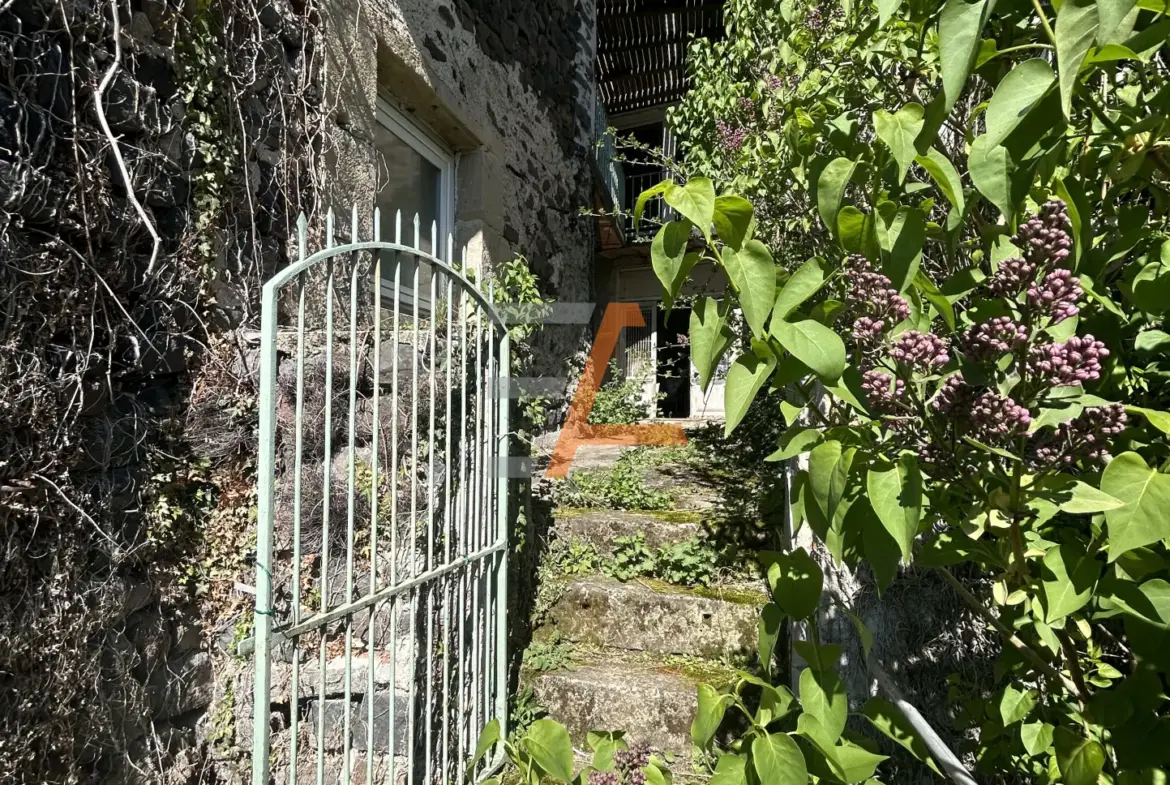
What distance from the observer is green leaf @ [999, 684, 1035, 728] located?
1.10 m

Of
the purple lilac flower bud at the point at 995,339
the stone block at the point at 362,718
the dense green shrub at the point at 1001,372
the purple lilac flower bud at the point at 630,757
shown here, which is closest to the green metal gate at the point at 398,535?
the stone block at the point at 362,718

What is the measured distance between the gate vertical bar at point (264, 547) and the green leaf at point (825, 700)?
101cm

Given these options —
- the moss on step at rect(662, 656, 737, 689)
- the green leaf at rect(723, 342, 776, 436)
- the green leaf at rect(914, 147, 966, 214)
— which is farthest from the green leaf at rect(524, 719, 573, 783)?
the moss on step at rect(662, 656, 737, 689)

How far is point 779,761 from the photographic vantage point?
38.3 inches

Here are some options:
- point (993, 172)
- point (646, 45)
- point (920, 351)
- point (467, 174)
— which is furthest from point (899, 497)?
point (646, 45)

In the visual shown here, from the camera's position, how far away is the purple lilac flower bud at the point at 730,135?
11.1ft

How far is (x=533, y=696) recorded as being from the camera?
2807 millimetres

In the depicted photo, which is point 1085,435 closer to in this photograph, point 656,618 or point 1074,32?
point 1074,32

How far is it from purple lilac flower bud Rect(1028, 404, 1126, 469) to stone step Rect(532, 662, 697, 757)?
78.6 inches

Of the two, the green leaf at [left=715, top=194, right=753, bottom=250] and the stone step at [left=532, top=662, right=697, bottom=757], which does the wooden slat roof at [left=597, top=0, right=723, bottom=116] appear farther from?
the green leaf at [left=715, top=194, right=753, bottom=250]

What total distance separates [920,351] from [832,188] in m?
0.26

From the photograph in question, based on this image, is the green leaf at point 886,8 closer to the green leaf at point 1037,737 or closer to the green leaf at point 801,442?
the green leaf at point 801,442

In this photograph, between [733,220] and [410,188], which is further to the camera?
[410,188]

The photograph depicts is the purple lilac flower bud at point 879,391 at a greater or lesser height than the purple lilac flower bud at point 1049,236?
lesser
